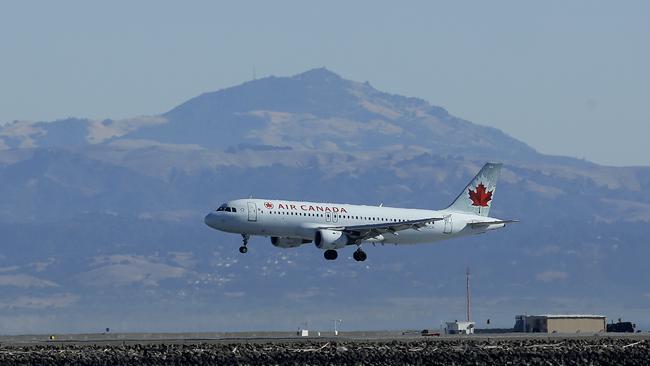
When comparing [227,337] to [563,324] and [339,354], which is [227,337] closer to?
[339,354]

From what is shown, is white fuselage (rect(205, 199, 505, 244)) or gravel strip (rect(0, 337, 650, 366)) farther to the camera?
white fuselage (rect(205, 199, 505, 244))

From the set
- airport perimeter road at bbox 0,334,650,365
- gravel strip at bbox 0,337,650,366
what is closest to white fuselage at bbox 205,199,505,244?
airport perimeter road at bbox 0,334,650,365

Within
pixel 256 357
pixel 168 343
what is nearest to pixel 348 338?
pixel 168 343

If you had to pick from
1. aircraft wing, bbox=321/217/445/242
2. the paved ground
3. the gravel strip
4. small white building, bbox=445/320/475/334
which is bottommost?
the gravel strip

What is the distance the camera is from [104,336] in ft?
383

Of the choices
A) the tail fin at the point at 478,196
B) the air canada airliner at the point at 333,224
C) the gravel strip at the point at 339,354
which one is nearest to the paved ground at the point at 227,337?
the gravel strip at the point at 339,354

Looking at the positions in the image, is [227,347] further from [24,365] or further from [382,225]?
[382,225]

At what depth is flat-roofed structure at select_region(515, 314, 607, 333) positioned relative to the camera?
13650 cm

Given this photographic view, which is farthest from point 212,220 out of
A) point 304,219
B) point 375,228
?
point 375,228

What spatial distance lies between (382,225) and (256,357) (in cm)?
4270

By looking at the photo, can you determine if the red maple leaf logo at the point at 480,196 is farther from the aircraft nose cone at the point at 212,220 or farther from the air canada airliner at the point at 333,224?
the aircraft nose cone at the point at 212,220

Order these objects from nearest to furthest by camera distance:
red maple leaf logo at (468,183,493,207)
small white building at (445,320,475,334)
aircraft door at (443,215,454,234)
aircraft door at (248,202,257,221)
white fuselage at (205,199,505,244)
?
aircraft door at (248,202,257,221), white fuselage at (205,199,505,244), small white building at (445,320,475,334), aircraft door at (443,215,454,234), red maple leaf logo at (468,183,493,207)

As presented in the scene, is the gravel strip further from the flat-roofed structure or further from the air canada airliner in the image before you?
the flat-roofed structure

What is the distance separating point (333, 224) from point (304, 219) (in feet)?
10.2
